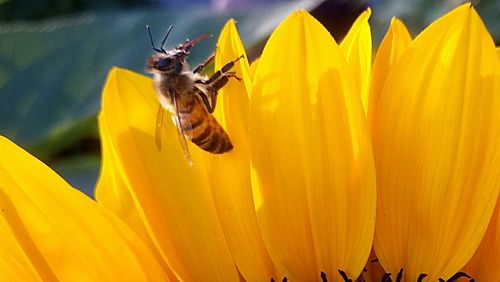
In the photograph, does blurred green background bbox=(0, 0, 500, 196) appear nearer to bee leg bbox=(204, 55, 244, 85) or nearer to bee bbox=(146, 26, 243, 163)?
bee bbox=(146, 26, 243, 163)

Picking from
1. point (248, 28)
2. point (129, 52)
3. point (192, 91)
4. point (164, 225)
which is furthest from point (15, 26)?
point (164, 225)

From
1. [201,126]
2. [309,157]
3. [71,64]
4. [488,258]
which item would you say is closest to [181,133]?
[201,126]

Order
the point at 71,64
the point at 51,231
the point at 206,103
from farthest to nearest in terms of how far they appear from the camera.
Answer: the point at 71,64, the point at 206,103, the point at 51,231

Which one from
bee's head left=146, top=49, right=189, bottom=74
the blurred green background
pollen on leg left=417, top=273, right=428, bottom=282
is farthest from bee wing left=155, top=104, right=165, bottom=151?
the blurred green background

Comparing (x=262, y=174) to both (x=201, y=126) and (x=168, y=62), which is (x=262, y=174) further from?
(x=168, y=62)

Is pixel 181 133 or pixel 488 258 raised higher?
pixel 181 133

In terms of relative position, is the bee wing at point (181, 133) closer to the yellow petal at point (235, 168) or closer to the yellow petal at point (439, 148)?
the yellow petal at point (235, 168)

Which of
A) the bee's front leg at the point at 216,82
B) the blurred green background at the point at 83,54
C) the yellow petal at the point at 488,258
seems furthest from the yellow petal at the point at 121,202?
the blurred green background at the point at 83,54
